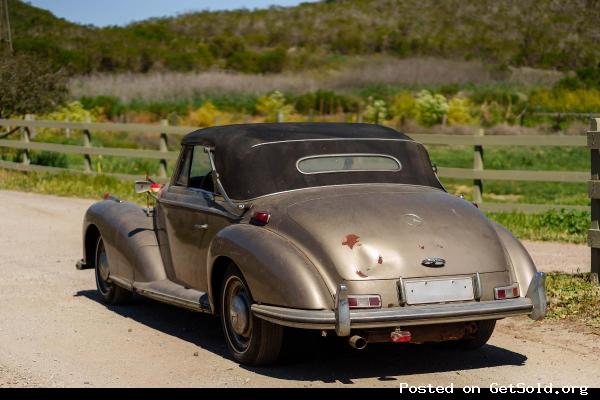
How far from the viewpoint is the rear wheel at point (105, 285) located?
9414mm

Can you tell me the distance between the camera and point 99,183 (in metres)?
20.5

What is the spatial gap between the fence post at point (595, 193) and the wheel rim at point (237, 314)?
3.73 meters

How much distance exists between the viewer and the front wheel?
704cm

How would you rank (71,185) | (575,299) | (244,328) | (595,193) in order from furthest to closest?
(71,185)
(595,193)
(575,299)
(244,328)

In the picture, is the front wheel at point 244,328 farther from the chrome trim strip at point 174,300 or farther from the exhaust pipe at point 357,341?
the exhaust pipe at point 357,341

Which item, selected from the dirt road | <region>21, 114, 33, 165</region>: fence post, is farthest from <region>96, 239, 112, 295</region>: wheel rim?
<region>21, 114, 33, 165</region>: fence post

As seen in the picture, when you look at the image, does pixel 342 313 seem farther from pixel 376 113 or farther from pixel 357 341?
pixel 376 113

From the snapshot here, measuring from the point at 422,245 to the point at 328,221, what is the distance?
579 mm

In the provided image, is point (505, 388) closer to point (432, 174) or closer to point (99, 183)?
point (432, 174)

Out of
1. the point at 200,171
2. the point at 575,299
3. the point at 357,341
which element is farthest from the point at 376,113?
the point at 357,341

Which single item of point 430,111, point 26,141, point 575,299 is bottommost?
point 430,111

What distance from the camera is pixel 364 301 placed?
259 inches

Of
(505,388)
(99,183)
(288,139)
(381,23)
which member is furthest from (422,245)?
(381,23)

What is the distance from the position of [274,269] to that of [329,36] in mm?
96585
